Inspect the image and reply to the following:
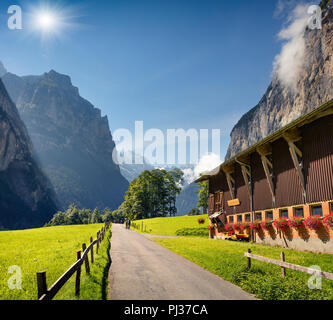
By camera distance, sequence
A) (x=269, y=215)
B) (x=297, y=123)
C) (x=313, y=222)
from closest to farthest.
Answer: (x=313, y=222) < (x=297, y=123) < (x=269, y=215)

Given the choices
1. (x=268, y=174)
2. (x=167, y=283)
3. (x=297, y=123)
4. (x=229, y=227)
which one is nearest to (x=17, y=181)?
(x=229, y=227)

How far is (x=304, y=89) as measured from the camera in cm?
10106

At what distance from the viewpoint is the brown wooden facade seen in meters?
16.5

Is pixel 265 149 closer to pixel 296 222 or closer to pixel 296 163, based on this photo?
pixel 296 163

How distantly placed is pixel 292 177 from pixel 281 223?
3.58 metres

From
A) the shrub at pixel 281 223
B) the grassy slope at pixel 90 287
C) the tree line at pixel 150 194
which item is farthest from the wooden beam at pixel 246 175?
the tree line at pixel 150 194

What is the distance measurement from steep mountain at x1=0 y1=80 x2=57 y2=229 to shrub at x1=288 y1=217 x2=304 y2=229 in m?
172

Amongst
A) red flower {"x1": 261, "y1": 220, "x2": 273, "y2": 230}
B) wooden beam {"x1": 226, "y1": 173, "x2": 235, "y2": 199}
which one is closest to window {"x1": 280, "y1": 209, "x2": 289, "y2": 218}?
red flower {"x1": 261, "y1": 220, "x2": 273, "y2": 230}

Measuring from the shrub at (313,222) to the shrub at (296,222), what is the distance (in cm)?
67

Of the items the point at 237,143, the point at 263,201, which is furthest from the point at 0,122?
the point at 263,201

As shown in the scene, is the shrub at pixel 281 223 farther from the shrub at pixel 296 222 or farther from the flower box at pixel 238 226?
the flower box at pixel 238 226

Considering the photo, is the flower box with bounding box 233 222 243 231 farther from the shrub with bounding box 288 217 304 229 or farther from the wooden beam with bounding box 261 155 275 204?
the shrub with bounding box 288 217 304 229

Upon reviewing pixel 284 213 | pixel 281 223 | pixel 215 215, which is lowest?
pixel 281 223
